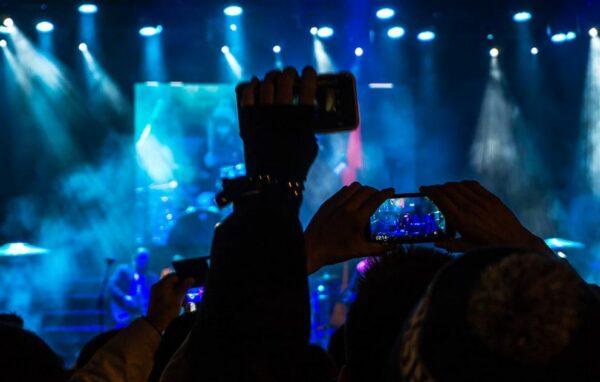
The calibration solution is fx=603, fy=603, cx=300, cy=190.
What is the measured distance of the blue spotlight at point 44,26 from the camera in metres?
9.44

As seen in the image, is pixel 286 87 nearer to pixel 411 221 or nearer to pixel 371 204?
pixel 371 204

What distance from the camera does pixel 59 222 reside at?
10.1m

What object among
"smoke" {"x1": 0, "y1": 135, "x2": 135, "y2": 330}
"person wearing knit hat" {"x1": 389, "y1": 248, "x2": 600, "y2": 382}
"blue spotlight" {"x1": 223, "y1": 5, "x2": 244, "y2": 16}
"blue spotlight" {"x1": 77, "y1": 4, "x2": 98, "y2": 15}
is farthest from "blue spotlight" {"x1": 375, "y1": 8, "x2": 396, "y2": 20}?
"person wearing knit hat" {"x1": 389, "y1": 248, "x2": 600, "y2": 382}

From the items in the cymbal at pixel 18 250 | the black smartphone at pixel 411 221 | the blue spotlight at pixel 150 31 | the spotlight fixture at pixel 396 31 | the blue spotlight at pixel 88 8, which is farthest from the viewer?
the spotlight fixture at pixel 396 31

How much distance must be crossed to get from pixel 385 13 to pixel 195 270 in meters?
8.62

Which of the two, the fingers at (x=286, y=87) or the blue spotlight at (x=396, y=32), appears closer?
the fingers at (x=286, y=87)

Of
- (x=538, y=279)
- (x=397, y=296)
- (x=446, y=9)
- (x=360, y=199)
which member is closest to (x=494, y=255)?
(x=538, y=279)

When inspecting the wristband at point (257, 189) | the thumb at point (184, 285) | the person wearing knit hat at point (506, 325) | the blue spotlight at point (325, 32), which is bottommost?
the thumb at point (184, 285)

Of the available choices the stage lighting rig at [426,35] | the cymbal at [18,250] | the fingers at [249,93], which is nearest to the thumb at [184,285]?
the fingers at [249,93]

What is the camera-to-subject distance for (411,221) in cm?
123

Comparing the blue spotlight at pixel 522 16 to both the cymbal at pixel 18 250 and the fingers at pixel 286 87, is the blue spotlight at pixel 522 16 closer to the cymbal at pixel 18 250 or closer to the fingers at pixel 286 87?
the cymbal at pixel 18 250

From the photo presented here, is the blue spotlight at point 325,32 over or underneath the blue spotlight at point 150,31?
underneath

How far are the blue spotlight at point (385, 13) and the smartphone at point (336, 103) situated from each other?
8.60 m

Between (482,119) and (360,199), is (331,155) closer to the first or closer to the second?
(482,119)
